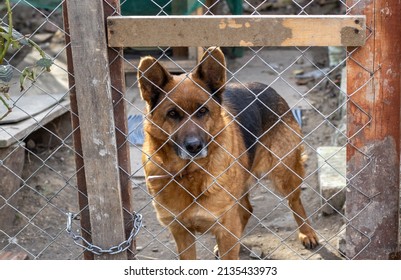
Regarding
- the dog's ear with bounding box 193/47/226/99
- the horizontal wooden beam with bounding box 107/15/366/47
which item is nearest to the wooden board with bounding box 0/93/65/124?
the dog's ear with bounding box 193/47/226/99

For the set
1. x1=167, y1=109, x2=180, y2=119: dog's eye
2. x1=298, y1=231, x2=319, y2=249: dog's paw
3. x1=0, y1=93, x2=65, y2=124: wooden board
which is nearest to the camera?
x1=167, y1=109, x2=180, y2=119: dog's eye

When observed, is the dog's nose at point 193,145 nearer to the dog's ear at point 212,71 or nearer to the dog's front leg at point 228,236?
the dog's ear at point 212,71

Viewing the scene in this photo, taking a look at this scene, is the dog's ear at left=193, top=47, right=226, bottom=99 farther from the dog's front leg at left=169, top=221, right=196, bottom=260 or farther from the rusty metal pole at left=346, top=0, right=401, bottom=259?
the dog's front leg at left=169, top=221, right=196, bottom=260

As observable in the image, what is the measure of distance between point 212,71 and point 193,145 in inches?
16.6

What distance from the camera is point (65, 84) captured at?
723 centimetres

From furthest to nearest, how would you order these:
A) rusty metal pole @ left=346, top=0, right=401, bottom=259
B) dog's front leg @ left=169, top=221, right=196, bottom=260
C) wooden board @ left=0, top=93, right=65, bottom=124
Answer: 1. wooden board @ left=0, top=93, right=65, bottom=124
2. dog's front leg @ left=169, top=221, right=196, bottom=260
3. rusty metal pole @ left=346, top=0, right=401, bottom=259

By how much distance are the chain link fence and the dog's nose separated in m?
0.08

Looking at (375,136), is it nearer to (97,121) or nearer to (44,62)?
(97,121)

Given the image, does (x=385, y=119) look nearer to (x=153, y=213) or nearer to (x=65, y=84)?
(x=153, y=213)

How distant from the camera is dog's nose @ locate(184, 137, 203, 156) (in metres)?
3.57

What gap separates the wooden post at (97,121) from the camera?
282cm

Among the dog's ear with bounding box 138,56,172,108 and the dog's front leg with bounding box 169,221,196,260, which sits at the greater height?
the dog's ear with bounding box 138,56,172,108

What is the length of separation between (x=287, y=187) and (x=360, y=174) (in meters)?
1.72

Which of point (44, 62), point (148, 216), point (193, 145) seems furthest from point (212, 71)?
point (148, 216)
